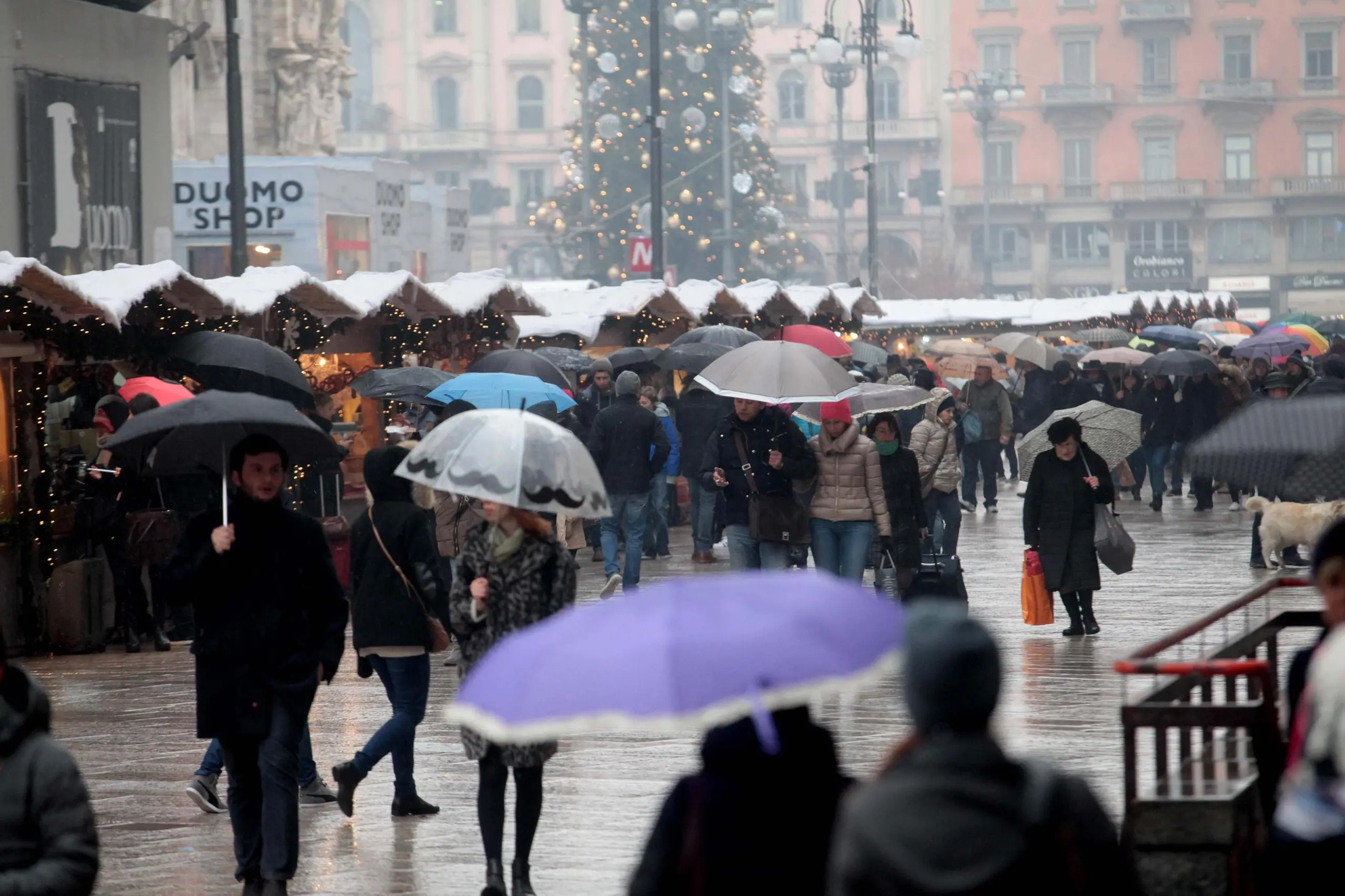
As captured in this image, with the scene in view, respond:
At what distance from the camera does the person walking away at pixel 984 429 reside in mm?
22938

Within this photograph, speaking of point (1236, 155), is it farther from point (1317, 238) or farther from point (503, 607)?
point (503, 607)

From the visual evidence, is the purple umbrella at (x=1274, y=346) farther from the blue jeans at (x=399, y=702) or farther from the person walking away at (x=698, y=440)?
the blue jeans at (x=399, y=702)

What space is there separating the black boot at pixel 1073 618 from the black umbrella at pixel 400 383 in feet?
16.8

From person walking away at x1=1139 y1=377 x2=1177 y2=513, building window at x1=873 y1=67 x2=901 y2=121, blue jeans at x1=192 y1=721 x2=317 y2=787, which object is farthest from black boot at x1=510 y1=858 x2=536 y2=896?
building window at x1=873 y1=67 x2=901 y2=121

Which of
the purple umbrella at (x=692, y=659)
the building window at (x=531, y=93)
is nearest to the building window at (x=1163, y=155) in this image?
the building window at (x=531, y=93)

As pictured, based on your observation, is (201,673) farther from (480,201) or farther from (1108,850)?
(480,201)

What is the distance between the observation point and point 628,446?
1591 cm

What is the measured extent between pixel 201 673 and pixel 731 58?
1867 inches

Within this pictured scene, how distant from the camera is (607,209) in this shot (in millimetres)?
53875

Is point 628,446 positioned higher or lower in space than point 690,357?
lower

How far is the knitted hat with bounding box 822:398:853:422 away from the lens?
495 inches

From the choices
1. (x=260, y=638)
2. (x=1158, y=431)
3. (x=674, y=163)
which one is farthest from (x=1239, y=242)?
(x=260, y=638)

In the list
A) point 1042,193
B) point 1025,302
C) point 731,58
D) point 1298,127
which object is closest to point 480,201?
point 1042,193

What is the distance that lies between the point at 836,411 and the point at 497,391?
8.82 ft
